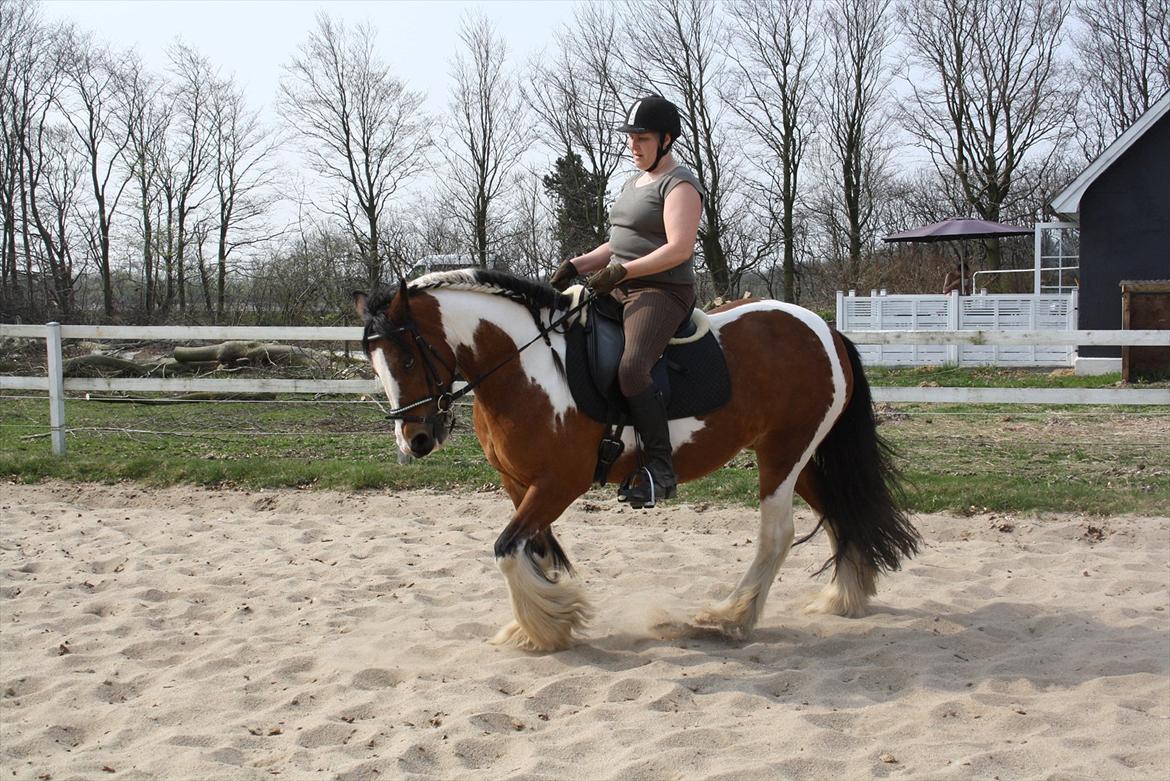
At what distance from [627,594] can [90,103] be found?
3288 cm

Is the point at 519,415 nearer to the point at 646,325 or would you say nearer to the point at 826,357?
the point at 646,325

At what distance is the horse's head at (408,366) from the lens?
3.97 metres

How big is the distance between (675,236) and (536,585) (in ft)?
5.55

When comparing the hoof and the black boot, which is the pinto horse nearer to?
the hoof

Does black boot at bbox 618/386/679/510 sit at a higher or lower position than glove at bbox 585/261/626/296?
lower

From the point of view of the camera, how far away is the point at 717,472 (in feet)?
27.2

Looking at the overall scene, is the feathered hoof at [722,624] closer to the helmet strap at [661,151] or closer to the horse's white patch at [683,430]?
the horse's white patch at [683,430]

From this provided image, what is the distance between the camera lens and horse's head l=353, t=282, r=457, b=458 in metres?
3.97

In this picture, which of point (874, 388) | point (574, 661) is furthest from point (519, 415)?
point (874, 388)

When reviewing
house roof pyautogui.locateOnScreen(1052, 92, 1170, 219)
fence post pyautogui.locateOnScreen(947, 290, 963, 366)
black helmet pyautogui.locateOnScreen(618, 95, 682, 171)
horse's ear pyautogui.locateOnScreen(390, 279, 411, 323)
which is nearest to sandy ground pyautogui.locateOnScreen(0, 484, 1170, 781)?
horse's ear pyautogui.locateOnScreen(390, 279, 411, 323)

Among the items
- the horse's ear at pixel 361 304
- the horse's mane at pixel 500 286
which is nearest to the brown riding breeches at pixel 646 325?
the horse's mane at pixel 500 286

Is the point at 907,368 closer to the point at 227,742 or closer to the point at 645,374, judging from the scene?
the point at 645,374

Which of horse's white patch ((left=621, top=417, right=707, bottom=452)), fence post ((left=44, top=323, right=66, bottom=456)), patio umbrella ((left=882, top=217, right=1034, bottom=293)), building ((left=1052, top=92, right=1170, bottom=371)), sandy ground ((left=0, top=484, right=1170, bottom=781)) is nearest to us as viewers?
sandy ground ((left=0, top=484, right=1170, bottom=781))

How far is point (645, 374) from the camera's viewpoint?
4.25 m
